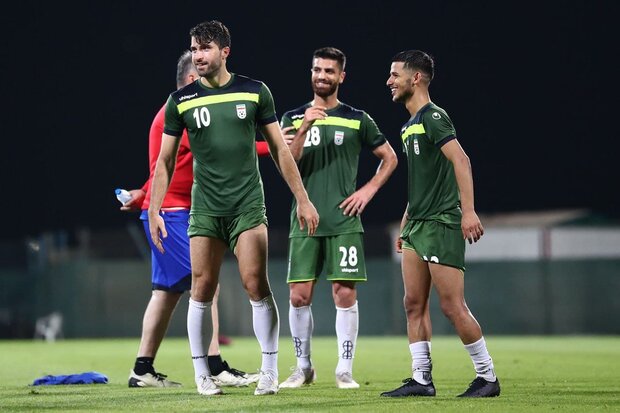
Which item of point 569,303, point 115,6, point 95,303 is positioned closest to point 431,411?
point 569,303

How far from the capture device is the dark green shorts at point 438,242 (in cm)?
770

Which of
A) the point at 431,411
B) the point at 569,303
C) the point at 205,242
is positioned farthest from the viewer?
the point at 569,303

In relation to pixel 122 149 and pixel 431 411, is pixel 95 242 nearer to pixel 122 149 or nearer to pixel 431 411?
pixel 122 149

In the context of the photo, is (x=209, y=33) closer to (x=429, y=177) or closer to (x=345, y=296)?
(x=429, y=177)

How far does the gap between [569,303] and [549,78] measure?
15156mm

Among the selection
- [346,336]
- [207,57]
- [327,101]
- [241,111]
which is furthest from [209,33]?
[346,336]

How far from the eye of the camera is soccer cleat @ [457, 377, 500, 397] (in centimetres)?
767

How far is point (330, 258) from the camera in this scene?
29.0 ft

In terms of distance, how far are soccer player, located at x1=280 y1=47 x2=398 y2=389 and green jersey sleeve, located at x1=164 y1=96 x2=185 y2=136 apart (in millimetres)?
1220

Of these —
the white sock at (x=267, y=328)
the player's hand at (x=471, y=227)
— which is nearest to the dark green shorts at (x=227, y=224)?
the white sock at (x=267, y=328)

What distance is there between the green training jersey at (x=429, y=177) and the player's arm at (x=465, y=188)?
0.16 meters

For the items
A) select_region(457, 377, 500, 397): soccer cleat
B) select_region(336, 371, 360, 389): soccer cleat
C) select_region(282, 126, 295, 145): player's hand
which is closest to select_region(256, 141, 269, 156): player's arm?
select_region(282, 126, 295, 145): player's hand

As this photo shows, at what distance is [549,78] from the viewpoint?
119 feet

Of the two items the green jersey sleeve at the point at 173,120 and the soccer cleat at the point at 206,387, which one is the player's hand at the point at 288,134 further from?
the soccer cleat at the point at 206,387
